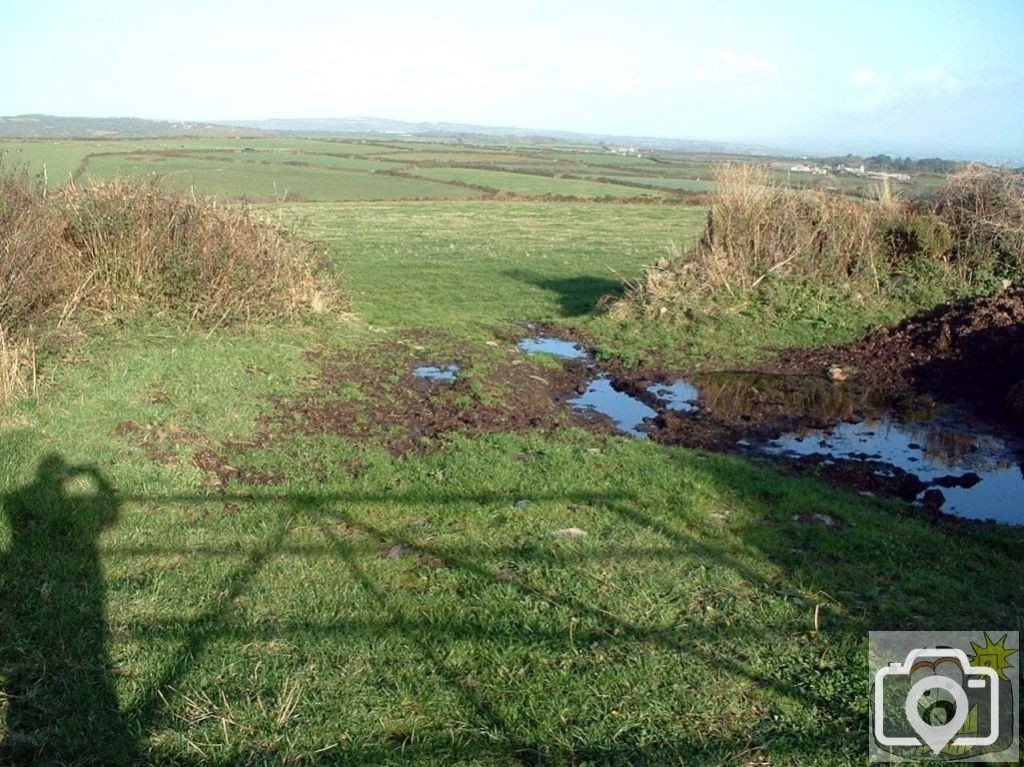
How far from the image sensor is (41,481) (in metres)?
6.87

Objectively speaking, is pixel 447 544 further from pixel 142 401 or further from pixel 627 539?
pixel 142 401

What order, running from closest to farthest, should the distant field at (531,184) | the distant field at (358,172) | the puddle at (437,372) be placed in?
the puddle at (437,372), the distant field at (358,172), the distant field at (531,184)

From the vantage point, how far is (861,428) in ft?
35.6

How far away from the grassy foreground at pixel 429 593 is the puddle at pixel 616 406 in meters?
1.39

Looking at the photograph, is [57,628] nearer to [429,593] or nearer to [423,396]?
[429,593]

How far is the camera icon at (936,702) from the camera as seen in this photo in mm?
4223

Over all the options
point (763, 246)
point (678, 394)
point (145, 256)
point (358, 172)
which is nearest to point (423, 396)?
point (678, 394)

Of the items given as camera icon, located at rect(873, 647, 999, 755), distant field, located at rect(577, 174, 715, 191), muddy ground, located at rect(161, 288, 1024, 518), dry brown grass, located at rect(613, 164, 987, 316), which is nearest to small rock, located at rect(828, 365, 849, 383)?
muddy ground, located at rect(161, 288, 1024, 518)

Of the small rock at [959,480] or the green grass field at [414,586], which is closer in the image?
the green grass field at [414,586]

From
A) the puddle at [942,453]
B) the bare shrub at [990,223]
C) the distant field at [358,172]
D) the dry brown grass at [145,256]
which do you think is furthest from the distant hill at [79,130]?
the puddle at [942,453]

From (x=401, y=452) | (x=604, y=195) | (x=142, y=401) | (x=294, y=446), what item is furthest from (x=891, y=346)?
(x=604, y=195)

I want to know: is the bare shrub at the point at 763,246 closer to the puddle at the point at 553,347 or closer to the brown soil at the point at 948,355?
the puddle at the point at 553,347

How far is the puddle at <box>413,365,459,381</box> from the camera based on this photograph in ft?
39.3

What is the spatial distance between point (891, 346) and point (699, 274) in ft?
12.9
